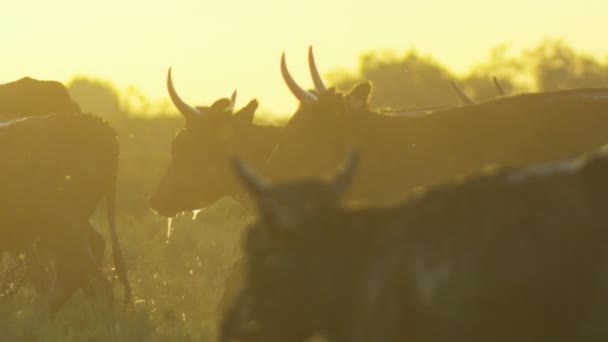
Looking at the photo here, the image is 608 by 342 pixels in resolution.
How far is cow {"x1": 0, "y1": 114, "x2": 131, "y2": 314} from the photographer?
13391 millimetres

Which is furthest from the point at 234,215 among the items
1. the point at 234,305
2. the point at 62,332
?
the point at 234,305

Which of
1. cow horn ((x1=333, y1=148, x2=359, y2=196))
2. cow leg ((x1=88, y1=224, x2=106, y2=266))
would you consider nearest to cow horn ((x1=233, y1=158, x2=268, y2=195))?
cow horn ((x1=333, y1=148, x2=359, y2=196))

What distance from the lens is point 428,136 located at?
36.2 feet

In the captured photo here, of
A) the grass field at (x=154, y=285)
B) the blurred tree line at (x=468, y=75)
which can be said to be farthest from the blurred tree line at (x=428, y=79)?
the grass field at (x=154, y=285)

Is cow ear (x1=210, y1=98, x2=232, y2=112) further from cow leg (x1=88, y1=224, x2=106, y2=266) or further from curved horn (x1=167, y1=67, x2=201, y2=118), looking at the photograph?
cow leg (x1=88, y1=224, x2=106, y2=266)

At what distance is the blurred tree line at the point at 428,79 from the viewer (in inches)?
2106

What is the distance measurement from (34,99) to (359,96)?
5568 mm

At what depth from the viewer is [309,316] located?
5.67 meters

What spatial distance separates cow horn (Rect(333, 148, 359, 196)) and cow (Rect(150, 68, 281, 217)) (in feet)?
26.8

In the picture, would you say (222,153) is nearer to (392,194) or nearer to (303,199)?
(392,194)

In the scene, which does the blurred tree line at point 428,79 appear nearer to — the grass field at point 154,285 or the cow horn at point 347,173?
the grass field at point 154,285

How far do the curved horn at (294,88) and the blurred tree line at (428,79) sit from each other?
35.9m

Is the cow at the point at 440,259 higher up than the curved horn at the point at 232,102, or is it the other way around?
the cow at the point at 440,259

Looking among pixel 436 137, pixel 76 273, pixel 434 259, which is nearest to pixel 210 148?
pixel 76 273
